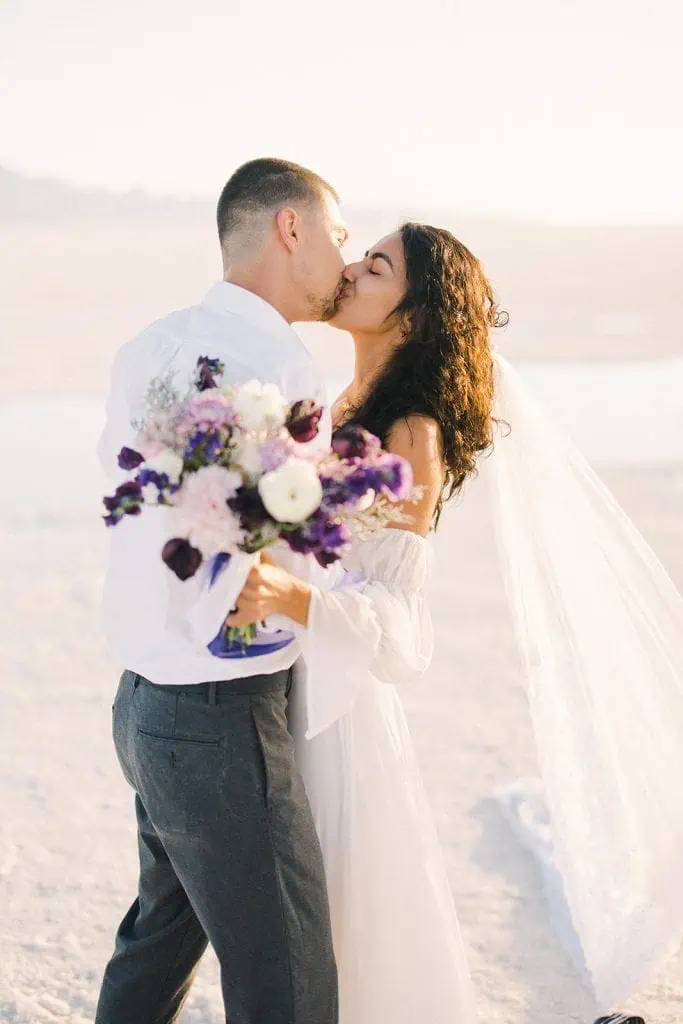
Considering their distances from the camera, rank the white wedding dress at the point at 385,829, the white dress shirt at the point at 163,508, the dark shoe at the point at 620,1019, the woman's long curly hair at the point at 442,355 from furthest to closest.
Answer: the dark shoe at the point at 620,1019 < the woman's long curly hair at the point at 442,355 < the white wedding dress at the point at 385,829 < the white dress shirt at the point at 163,508

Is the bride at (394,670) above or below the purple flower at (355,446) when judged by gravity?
below

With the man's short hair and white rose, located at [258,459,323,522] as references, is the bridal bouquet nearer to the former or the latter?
white rose, located at [258,459,323,522]

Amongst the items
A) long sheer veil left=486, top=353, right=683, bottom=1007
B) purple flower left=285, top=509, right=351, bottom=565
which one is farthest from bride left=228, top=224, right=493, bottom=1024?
long sheer veil left=486, top=353, right=683, bottom=1007

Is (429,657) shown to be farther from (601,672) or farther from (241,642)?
(601,672)

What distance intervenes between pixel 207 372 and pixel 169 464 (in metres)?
0.20

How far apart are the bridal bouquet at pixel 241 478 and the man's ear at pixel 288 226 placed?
607 mm

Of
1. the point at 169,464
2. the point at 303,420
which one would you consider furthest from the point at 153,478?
the point at 303,420

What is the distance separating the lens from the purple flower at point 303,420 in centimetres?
197

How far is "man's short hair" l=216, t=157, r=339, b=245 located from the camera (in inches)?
99.6

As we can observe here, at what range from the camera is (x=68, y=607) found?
740 cm

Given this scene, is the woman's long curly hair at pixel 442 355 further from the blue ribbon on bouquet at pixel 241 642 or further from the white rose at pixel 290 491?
the white rose at pixel 290 491

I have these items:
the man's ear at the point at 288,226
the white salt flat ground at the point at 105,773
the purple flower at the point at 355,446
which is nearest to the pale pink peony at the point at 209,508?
the purple flower at the point at 355,446

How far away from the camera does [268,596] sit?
206 centimetres

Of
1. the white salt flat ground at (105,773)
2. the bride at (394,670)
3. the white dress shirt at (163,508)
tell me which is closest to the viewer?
the white dress shirt at (163,508)
